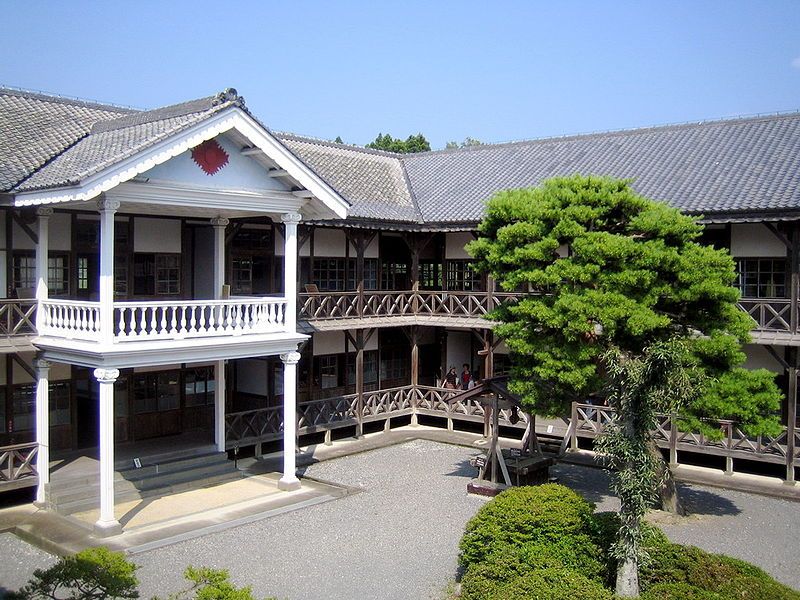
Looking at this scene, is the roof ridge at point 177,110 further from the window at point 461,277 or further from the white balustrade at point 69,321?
the window at point 461,277

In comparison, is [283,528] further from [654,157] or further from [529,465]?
[654,157]

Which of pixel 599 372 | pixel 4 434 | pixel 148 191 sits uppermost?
pixel 148 191

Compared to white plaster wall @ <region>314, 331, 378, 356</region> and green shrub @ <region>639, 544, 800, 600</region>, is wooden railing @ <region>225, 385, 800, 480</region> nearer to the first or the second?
white plaster wall @ <region>314, 331, 378, 356</region>

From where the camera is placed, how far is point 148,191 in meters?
13.6

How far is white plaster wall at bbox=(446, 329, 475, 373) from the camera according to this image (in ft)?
76.9

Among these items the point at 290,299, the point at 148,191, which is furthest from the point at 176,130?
the point at 290,299

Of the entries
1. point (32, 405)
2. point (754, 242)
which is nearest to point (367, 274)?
point (32, 405)

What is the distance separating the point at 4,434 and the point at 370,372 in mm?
9991

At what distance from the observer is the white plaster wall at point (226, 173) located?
1394cm

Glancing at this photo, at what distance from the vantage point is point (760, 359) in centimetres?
1803

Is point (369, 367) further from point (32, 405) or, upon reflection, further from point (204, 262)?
point (32, 405)

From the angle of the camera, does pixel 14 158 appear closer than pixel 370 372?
Yes

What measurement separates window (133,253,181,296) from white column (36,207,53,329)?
2.62 m

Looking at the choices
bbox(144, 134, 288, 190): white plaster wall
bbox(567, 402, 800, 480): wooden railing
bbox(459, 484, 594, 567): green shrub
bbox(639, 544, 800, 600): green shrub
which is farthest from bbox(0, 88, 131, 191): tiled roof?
bbox(567, 402, 800, 480): wooden railing
